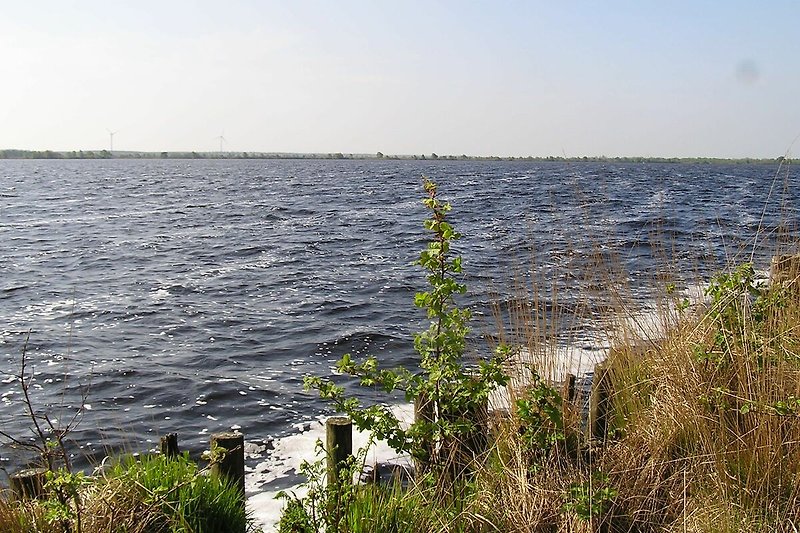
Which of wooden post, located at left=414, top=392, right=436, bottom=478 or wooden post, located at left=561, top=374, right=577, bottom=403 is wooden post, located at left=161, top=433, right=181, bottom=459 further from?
wooden post, located at left=561, top=374, right=577, bottom=403

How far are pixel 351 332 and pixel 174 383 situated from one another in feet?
12.6

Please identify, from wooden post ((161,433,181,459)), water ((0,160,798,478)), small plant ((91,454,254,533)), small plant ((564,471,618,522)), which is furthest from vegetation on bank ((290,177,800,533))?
water ((0,160,798,478))

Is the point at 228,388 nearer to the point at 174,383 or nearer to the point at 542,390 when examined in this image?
the point at 174,383

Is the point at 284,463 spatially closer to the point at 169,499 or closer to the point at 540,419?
the point at 169,499

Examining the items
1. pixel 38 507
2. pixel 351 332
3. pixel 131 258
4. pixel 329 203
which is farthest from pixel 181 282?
pixel 329 203

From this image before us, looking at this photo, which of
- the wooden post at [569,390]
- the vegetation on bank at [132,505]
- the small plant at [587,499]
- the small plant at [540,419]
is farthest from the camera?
the wooden post at [569,390]

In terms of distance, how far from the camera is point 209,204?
1849 inches

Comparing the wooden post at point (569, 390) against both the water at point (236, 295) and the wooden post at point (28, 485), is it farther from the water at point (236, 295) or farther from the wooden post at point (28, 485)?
the wooden post at point (28, 485)

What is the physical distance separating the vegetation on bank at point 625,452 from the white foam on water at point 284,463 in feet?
5.99

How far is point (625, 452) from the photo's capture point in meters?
4.93

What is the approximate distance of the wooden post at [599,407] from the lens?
542 centimetres

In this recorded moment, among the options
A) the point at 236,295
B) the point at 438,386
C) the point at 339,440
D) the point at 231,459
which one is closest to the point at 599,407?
the point at 438,386

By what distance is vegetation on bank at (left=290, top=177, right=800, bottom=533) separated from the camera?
416 centimetres

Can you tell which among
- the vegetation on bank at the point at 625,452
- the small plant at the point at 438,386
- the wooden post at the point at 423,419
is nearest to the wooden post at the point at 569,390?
the vegetation on bank at the point at 625,452
